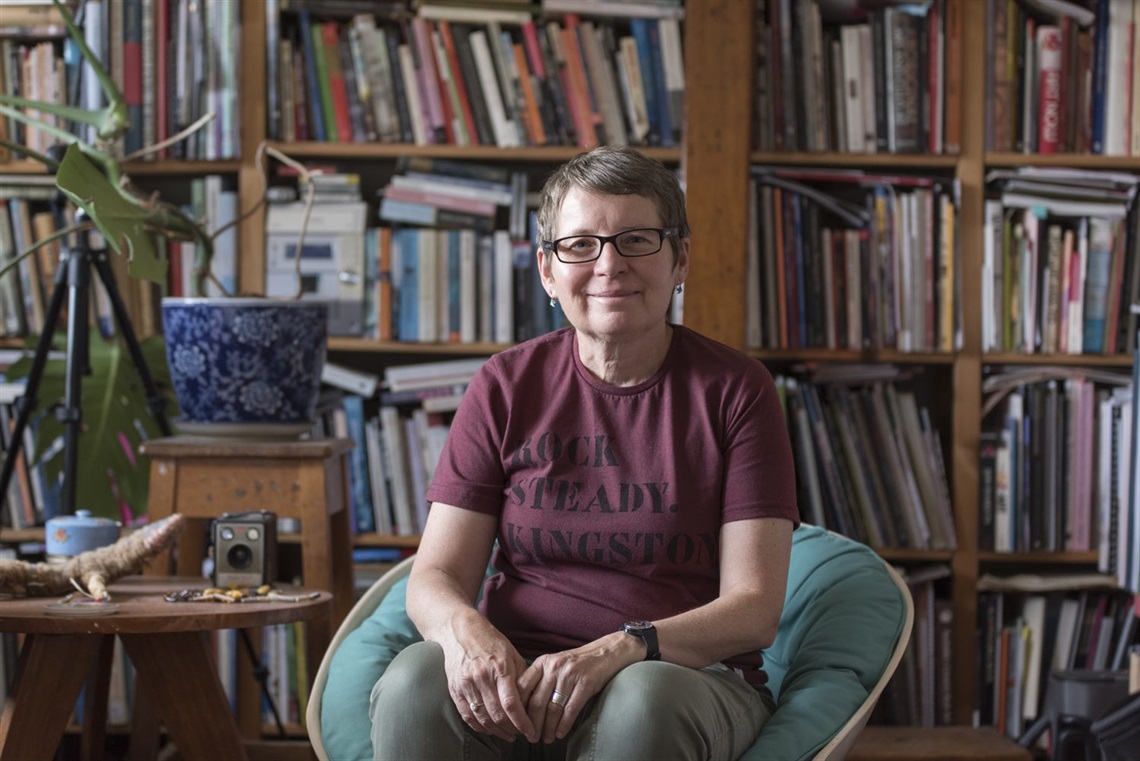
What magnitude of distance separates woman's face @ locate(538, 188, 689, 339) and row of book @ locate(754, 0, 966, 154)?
47.1 inches

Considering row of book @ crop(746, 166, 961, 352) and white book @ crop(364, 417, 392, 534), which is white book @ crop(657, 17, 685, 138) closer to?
row of book @ crop(746, 166, 961, 352)

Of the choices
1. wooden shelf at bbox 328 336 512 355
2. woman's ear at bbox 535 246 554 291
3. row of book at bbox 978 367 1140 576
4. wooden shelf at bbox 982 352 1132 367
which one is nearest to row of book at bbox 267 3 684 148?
wooden shelf at bbox 328 336 512 355

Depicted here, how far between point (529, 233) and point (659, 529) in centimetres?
139

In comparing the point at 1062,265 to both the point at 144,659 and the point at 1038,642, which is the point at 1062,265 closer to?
the point at 1038,642

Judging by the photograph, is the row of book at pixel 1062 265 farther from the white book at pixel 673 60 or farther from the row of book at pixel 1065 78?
the white book at pixel 673 60

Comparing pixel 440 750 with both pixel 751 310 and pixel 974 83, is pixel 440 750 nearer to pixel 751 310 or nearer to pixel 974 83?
pixel 751 310

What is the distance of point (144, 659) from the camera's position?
1.77 metres

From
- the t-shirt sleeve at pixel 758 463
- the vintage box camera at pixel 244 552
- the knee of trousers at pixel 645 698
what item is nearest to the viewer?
the knee of trousers at pixel 645 698

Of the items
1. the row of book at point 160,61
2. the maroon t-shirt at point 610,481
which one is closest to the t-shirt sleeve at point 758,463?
the maroon t-shirt at point 610,481

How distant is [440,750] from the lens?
1378 millimetres

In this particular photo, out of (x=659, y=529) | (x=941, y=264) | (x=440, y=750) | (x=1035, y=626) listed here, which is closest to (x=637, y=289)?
(x=659, y=529)

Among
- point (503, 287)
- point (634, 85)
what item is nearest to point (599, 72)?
point (634, 85)

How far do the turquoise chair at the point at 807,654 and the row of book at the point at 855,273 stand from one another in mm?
867

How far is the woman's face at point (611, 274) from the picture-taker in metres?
1.58
